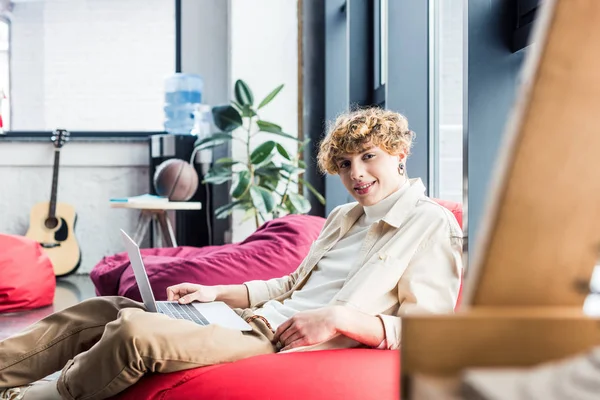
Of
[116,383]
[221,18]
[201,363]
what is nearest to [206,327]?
[201,363]

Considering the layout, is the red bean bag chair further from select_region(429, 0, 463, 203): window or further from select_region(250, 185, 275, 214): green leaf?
select_region(250, 185, 275, 214): green leaf

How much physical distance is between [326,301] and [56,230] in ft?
12.8

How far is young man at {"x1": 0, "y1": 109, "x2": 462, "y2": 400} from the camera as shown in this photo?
146cm

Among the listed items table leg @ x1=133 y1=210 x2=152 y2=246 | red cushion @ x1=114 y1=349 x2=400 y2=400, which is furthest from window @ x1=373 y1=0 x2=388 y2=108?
red cushion @ x1=114 y1=349 x2=400 y2=400

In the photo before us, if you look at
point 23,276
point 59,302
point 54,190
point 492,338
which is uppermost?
point 54,190

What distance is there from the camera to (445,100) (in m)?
3.04

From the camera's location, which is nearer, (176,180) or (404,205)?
(404,205)

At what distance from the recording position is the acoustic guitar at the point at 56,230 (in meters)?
5.11

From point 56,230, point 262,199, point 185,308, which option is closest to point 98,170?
point 56,230

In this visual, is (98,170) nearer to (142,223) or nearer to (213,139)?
(142,223)

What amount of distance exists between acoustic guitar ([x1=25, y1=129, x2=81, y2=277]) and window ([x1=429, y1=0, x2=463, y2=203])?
3050 mm

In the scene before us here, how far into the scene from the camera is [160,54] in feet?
18.9

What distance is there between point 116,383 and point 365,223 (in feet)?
2.48

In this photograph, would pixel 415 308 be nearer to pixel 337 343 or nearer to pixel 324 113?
pixel 337 343
